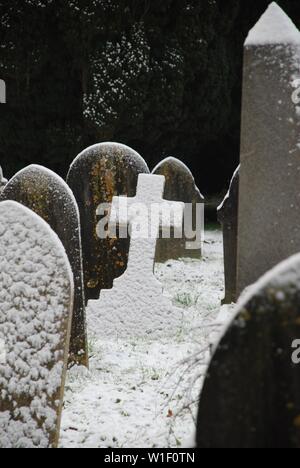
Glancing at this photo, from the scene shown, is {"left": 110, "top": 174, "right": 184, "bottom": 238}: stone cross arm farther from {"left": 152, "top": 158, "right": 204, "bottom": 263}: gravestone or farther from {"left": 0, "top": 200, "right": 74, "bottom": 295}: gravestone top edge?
{"left": 0, "top": 200, "right": 74, "bottom": 295}: gravestone top edge

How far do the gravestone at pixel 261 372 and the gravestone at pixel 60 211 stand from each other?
2.08 m

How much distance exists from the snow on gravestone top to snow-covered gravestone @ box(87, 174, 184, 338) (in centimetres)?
227

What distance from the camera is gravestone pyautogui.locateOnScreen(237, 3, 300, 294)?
2.41 meters

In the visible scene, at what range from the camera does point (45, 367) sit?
229 cm

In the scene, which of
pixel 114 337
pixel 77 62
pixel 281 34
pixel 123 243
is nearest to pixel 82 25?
pixel 77 62

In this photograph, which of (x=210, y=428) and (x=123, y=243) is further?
(x=123, y=243)

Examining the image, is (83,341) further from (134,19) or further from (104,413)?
(134,19)

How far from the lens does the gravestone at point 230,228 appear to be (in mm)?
4527

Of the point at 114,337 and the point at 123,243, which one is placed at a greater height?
the point at 123,243

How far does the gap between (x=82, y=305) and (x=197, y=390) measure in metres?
0.92
